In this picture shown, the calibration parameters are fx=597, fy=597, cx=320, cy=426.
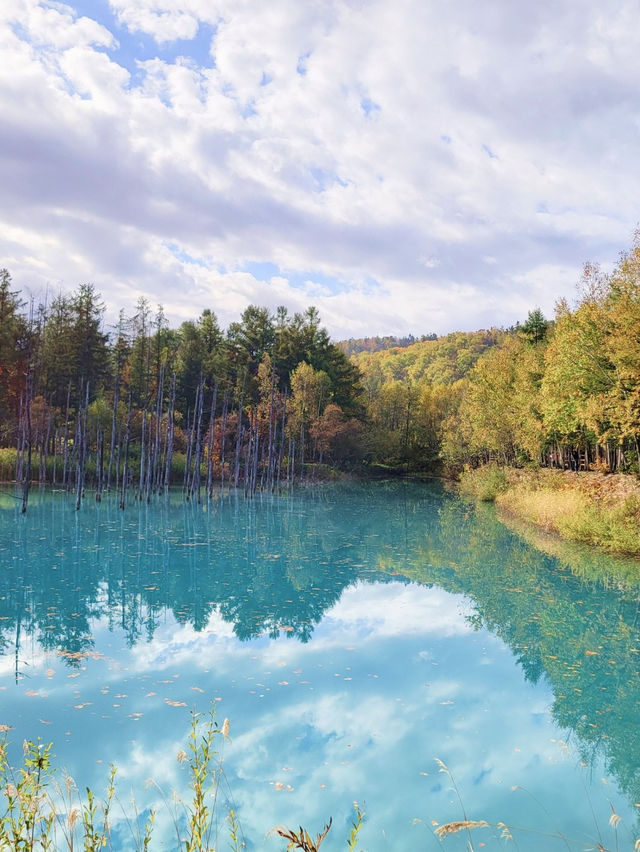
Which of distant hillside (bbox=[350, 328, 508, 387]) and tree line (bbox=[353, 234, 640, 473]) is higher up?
distant hillside (bbox=[350, 328, 508, 387])

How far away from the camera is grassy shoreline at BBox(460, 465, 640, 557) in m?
22.8

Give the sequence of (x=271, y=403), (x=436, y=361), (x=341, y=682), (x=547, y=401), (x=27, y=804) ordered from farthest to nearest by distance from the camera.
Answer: (x=436, y=361) < (x=271, y=403) < (x=547, y=401) < (x=341, y=682) < (x=27, y=804)

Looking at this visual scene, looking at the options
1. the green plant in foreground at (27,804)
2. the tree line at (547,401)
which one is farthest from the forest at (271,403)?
the green plant in foreground at (27,804)

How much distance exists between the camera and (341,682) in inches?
434

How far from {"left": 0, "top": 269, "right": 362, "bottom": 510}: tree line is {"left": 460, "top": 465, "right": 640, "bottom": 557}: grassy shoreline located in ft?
64.8

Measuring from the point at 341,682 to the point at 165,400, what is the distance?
48970 mm

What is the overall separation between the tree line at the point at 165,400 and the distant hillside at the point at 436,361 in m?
35.3

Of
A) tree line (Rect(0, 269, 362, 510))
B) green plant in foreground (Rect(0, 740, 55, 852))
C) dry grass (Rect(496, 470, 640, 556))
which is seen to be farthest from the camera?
tree line (Rect(0, 269, 362, 510))

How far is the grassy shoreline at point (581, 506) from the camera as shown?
22.8 metres

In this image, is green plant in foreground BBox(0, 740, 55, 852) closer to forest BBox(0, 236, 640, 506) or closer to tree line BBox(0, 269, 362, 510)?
forest BBox(0, 236, 640, 506)

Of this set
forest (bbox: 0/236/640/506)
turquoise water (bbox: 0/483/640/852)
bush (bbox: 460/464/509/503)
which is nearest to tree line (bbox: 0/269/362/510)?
forest (bbox: 0/236/640/506)

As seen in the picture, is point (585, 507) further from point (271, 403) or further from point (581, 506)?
point (271, 403)

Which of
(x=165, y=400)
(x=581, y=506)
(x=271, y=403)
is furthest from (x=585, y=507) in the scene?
(x=165, y=400)

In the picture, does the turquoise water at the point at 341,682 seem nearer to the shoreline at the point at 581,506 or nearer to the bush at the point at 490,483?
the shoreline at the point at 581,506
